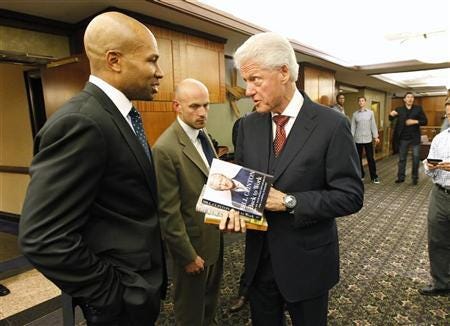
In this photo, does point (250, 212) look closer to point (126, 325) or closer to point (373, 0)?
point (126, 325)

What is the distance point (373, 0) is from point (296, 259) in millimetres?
3228

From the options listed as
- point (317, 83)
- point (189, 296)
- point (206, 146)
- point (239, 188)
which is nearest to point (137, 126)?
point (239, 188)

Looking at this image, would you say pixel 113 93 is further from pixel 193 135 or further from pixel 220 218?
pixel 193 135

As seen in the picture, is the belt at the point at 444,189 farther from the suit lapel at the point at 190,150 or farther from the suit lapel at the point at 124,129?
the suit lapel at the point at 124,129

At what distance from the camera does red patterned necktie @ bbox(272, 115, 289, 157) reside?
4.04 feet

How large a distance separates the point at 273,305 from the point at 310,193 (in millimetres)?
561

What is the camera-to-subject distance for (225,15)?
3.42 meters

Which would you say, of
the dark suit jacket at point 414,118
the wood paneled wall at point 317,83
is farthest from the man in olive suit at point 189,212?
the dark suit jacket at point 414,118

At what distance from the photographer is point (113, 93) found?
1001mm

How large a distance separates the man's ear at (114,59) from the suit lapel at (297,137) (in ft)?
2.14

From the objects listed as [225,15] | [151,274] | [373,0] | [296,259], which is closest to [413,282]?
[296,259]

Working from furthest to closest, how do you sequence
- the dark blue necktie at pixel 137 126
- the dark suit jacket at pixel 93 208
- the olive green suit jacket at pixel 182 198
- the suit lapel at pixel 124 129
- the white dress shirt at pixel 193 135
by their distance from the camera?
the white dress shirt at pixel 193 135
the olive green suit jacket at pixel 182 198
the dark blue necktie at pixel 137 126
the suit lapel at pixel 124 129
the dark suit jacket at pixel 93 208

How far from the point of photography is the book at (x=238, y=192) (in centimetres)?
108

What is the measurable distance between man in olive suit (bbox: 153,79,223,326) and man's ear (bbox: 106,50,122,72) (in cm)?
70
